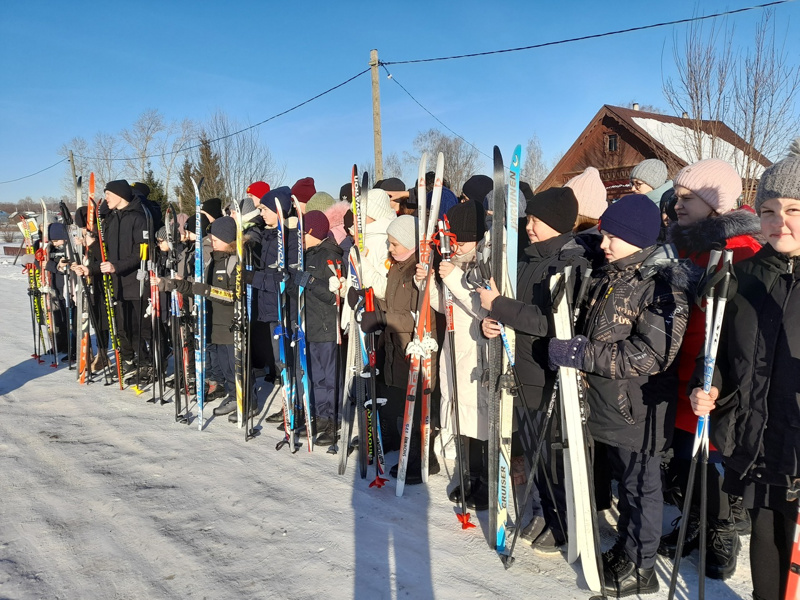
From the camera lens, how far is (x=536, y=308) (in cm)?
267

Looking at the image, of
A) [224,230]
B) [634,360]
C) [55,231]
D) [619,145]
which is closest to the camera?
[634,360]

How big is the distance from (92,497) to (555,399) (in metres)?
3.16

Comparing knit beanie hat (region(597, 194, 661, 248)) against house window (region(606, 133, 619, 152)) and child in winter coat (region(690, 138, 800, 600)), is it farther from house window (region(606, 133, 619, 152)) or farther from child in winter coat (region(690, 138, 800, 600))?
house window (region(606, 133, 619, 152))

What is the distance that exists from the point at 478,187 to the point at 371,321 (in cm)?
212

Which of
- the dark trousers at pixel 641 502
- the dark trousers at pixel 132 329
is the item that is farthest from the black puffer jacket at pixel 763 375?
the dark trousers at pixel 132 329

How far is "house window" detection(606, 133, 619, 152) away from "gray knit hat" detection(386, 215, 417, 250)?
66.0 ft

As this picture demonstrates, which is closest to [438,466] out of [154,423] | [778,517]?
[778,517]

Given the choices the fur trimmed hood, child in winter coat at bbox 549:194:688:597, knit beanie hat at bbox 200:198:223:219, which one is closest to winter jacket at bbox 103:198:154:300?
knit beanie hat at bbox 200:198:223:219

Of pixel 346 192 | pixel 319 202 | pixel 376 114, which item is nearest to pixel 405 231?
pixel 319 202

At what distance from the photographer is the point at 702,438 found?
219 centimetres

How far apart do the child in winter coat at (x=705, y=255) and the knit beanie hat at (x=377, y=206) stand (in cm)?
215

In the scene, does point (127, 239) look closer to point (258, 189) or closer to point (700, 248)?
point (258, 189)

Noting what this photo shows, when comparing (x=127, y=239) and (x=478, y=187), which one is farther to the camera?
(x=127, y=239)

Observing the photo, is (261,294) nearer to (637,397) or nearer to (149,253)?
(149,253)
